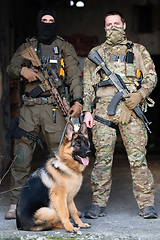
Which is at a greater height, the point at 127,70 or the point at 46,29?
the point at 46,29

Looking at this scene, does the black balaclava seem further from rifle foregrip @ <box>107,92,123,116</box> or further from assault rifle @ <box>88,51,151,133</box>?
rifle foregrip @ <box>107,92,123,116</box>

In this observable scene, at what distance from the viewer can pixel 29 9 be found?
9.44 m

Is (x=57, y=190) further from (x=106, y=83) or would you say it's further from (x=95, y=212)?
(x=106, y=83)

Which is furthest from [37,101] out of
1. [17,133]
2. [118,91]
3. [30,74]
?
[118,91]

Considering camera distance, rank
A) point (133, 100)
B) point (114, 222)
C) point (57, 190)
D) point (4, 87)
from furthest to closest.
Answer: point (4, 87) < point (133, 100) < point (114, 222) < point (57, 190)

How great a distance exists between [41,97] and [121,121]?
0.90 metres

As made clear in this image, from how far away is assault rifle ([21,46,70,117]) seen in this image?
3660 mm

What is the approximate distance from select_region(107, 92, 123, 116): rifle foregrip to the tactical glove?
87 millimetres

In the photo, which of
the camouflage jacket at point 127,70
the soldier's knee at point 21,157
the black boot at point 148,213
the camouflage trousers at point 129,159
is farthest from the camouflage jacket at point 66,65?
the black boot at point 148,213

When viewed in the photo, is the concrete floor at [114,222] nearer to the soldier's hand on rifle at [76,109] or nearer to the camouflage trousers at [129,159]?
the camouflage trousers at [129,159]

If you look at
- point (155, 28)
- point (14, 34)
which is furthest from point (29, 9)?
point (155, 28)

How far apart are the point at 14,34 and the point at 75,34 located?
2.31 m

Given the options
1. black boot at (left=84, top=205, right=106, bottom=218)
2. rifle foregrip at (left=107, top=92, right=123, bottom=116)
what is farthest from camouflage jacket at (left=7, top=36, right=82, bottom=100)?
black boot at (left=84, top=205, right=106, bottom=218)

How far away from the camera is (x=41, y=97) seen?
3.73 meters
